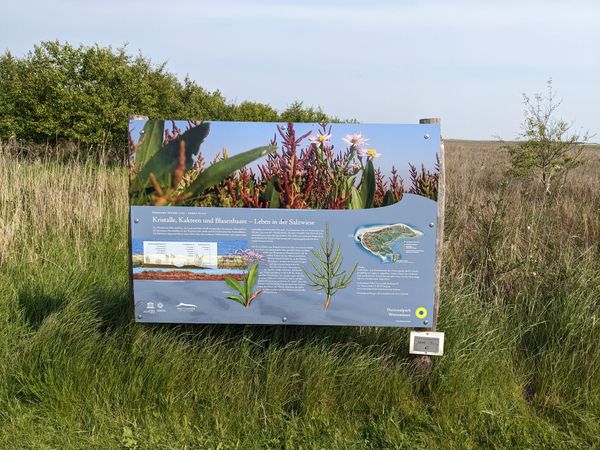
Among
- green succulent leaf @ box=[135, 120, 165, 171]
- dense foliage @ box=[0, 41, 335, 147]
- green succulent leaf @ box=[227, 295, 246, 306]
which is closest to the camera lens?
green succulent leaf @ box=[135, 120, 165, 171]

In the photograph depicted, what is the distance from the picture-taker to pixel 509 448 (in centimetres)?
266

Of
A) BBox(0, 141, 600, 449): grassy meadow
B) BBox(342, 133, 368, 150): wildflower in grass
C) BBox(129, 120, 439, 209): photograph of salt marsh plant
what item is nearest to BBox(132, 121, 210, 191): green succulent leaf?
BBox(129, 120, 439, 209): photograph of salt marsh plant

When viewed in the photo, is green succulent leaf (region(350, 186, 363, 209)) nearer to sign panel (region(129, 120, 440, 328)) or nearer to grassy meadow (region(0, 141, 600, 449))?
sign panel (region(129, 120, 440, 328))

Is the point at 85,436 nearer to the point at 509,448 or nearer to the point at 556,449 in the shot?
the point at 509,448

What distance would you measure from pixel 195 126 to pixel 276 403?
5.22 feet

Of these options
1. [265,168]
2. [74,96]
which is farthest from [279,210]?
[74,96]

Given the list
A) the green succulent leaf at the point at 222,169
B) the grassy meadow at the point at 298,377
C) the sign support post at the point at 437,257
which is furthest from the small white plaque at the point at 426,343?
the green succulent leaf at the point at 222,169

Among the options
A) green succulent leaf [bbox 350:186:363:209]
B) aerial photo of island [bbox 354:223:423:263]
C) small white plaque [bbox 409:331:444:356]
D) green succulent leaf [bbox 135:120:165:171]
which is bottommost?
small white plaque [bbox 409:331:444:356]

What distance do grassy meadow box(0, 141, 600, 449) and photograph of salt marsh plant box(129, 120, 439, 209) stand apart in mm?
958

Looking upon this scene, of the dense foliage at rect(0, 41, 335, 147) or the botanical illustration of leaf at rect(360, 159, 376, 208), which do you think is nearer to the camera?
the botanical illustration of leaf at rect(360, 159, 376, 208)

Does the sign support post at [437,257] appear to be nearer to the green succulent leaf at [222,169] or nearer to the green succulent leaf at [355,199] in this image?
the green succulent leaf at [355,199]

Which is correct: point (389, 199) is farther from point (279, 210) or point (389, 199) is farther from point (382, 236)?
point (279, 210)

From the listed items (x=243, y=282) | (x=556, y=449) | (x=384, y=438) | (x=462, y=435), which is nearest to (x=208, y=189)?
(x=243, y=282)

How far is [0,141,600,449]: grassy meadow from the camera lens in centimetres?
273
